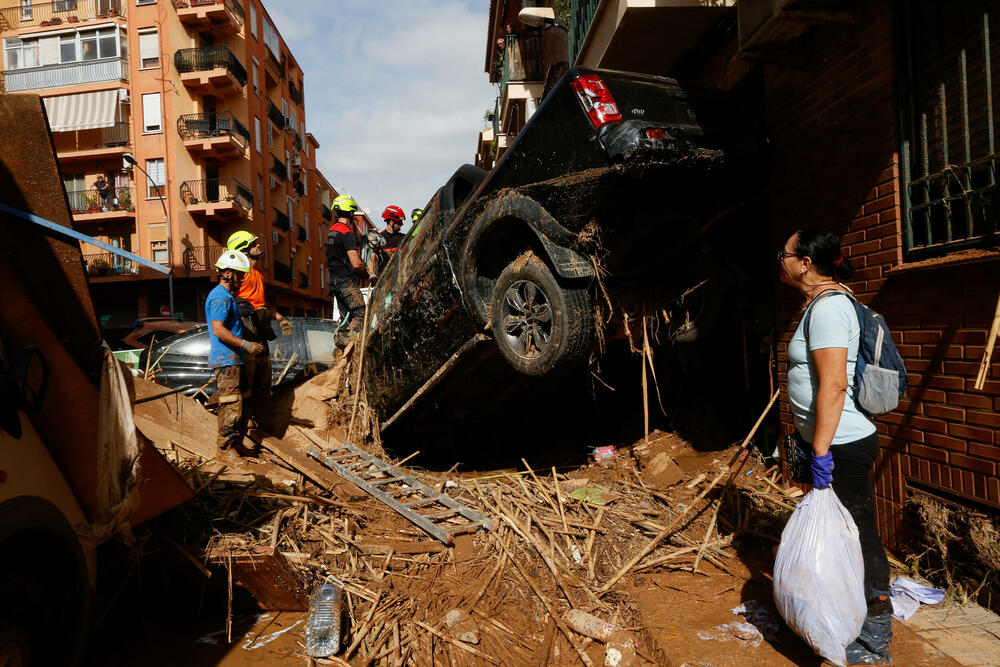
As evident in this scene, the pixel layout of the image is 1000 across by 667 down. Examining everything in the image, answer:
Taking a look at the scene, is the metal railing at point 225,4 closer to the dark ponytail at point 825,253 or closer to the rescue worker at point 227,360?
the rescue worker at point 227,360

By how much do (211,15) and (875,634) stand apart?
37994mm

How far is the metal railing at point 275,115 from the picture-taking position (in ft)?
124

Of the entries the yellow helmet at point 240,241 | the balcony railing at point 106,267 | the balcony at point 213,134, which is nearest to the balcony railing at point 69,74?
the balcony at point 213,134

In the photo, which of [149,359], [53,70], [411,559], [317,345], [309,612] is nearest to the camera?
[309,612]

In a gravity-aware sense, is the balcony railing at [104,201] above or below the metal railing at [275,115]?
below

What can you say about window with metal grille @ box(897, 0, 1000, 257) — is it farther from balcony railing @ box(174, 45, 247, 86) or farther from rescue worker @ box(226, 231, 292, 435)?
balcony railing @ box(174, 45, 247, 86)

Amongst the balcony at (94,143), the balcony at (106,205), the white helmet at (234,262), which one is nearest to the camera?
the white helmet at (234,262)

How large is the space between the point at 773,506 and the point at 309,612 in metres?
3.25

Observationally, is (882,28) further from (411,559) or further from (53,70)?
(53,70)

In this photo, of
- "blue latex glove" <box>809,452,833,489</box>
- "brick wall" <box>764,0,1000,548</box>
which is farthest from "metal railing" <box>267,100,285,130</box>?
"blue latex glove" <box>809,452,833,489</box>

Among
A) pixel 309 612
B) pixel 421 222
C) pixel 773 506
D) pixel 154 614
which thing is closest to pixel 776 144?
pixel 773 506

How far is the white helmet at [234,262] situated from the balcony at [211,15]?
31904 millimetres

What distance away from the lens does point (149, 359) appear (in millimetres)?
8297

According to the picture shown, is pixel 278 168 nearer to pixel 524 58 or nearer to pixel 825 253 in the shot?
pixel 524 58
